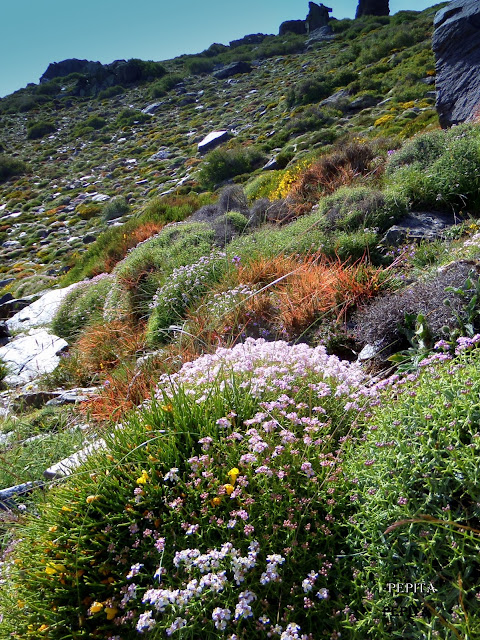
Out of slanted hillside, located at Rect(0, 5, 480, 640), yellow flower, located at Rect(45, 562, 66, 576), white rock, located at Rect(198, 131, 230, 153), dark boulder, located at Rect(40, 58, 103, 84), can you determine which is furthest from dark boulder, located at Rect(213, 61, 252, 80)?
yellow flower, located at Rect(45, 562, 66, 576)

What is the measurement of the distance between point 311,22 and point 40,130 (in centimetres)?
3288

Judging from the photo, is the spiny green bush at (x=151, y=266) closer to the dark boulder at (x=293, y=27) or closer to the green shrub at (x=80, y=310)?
the green shrub at (x=80, y=310)

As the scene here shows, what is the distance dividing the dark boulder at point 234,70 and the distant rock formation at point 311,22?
1191 cm

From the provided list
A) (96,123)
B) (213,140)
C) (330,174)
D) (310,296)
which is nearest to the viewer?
(310,296)

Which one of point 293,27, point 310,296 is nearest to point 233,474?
point 310,296

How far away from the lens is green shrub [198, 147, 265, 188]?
20.3 metres

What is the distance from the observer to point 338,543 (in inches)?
80.3

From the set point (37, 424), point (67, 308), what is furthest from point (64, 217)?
point (37, 424)

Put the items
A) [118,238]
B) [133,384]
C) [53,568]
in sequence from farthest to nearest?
[118,238], [133,384], [53,568]

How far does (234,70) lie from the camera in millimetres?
46812

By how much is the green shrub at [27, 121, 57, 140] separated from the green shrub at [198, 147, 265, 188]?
102 ft

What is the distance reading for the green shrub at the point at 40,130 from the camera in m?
44.8

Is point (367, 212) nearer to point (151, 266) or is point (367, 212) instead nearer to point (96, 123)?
point (151, 266)

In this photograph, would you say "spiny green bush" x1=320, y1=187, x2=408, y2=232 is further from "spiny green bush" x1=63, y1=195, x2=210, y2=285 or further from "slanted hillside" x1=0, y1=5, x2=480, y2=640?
"spiny green bush" x1=63, y1=195, x2=210, y2=285
